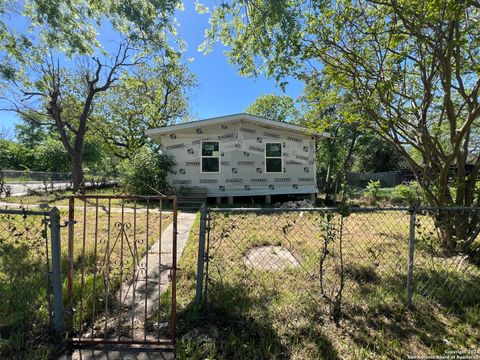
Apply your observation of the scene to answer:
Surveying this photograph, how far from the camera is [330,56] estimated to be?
14.1ft

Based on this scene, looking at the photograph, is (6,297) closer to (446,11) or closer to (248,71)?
(248,71)

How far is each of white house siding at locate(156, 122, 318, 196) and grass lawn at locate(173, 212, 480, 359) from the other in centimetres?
661

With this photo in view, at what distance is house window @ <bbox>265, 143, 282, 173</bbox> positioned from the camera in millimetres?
11102

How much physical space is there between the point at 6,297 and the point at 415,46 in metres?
6.12

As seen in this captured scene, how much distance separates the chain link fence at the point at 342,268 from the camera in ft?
8.91

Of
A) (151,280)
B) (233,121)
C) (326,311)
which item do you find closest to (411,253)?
(326,311)

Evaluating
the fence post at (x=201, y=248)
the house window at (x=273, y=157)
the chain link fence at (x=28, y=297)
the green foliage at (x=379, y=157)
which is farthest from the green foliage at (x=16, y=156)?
the green foliage at (x=379, y=157)

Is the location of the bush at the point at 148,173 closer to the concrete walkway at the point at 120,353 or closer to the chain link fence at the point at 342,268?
the chain link fence at the point at 342,268

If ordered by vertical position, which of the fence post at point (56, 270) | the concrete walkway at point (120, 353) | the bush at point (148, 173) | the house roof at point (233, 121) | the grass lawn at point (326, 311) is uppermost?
the house roof at point (233, 121)

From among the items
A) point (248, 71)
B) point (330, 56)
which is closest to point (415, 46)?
point (330, 56)

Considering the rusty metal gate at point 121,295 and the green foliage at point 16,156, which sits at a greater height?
the green foliage at point 16,156

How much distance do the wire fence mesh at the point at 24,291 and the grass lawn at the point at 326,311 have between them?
1276 mm

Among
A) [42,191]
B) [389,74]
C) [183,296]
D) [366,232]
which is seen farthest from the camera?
[42,191]

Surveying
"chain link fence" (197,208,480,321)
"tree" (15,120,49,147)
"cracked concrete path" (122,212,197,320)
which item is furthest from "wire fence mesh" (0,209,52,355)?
"tree" (15,120,49,147)
